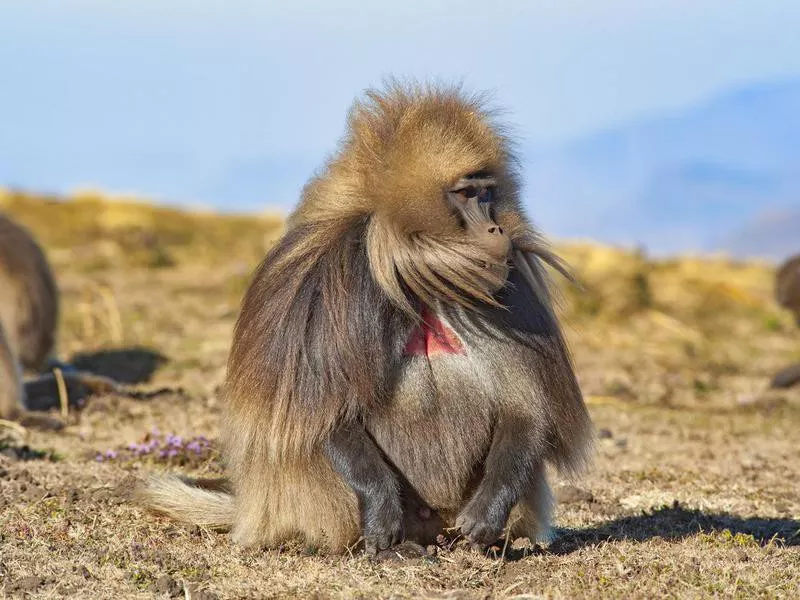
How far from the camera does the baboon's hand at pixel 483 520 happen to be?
4.14 m

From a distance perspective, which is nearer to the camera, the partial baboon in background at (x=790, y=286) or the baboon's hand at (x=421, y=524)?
the baboon's hand at (x=421, y=524)

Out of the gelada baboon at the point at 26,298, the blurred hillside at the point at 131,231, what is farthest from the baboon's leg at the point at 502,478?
the blurred hillside at the point at 131,231

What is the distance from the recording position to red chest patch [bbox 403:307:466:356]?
165 inches

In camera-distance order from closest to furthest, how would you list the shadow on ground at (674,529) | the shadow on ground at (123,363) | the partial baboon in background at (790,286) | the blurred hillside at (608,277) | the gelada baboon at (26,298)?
the shadow on ground at (674,529) < the gelada baboon at (26,298) < the shadow on ground at (123,363) < the partial baboon in background at (790,286) < the blurred hillside at (608,277)

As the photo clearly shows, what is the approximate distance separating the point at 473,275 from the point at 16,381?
14.5 feet

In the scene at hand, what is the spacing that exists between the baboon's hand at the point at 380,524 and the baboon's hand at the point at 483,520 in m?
0.23

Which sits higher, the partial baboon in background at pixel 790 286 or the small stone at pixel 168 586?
the partial baboon in background at pixel 790 286

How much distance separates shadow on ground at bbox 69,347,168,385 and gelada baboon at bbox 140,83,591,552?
558 cm

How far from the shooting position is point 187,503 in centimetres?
487

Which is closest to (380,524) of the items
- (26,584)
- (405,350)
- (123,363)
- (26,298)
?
(405,350)

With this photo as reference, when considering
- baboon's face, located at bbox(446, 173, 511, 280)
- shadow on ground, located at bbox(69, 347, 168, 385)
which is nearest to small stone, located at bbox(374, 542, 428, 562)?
baboon's face, located at bbox(446, 173, 511, 280)

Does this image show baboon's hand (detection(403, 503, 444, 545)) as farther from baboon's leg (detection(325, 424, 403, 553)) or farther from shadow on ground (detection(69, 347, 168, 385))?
shadow on ground (detection(69, 347, 168, 385))

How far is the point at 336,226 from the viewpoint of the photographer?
4.26 m

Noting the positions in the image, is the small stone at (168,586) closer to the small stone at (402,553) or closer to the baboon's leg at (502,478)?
the small stone at (402,553)
